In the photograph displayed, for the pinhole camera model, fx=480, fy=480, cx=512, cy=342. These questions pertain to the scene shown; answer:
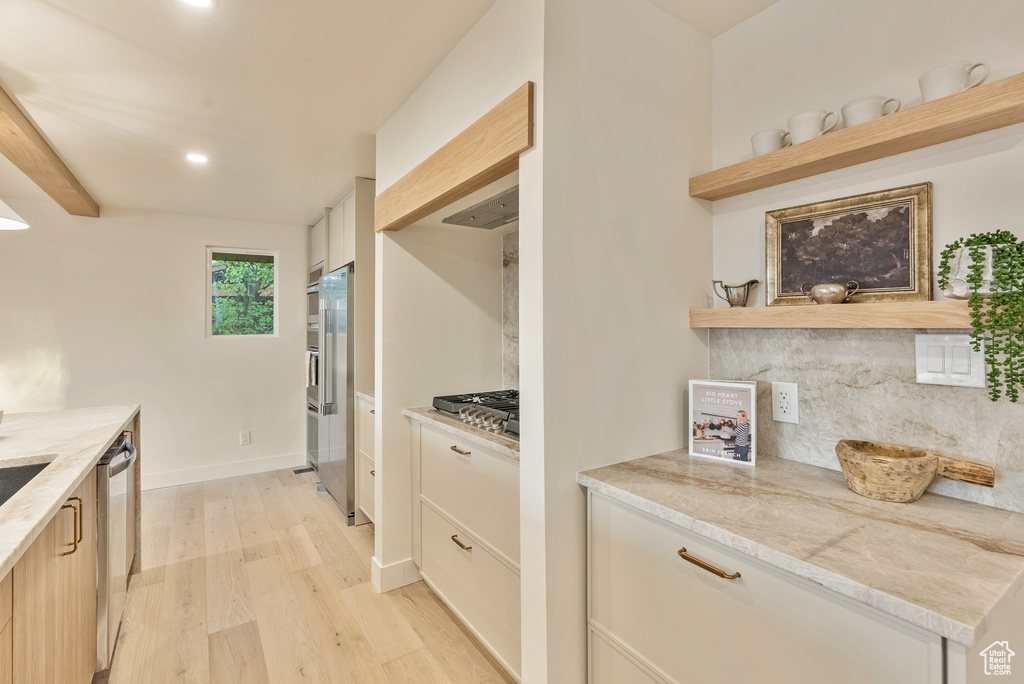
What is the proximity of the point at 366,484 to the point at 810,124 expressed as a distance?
3.04 meters

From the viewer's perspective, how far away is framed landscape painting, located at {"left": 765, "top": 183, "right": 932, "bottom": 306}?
1.29 m

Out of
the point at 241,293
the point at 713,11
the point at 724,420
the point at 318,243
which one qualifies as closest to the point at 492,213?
the point at 713,11

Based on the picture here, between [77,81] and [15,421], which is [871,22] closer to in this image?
→ [77,81]

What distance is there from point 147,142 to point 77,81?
686 mm

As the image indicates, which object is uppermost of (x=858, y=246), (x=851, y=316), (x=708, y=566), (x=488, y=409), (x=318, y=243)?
(x=318, y=243)

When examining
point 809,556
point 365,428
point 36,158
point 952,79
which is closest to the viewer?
point 809,556

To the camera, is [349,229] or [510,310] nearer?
[510,310]

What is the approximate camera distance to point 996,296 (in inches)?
41.3

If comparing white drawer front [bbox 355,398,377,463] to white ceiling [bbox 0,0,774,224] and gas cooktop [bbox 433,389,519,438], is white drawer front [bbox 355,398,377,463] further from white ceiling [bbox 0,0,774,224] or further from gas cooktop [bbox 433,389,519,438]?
white ceiling [bbox 0,0,774,224]

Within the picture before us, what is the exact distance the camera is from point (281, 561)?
277 centimetres

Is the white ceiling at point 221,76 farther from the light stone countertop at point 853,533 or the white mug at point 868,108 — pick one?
the light stone countertop at point 853,533

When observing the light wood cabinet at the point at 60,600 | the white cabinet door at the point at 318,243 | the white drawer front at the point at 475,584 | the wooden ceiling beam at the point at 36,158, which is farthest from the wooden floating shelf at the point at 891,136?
the white cabinet door at the point at 318,243

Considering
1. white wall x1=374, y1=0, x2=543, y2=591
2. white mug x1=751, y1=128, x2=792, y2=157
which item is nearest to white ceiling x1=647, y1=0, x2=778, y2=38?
white mug x1=751, y1=128, x2=792, y2=157

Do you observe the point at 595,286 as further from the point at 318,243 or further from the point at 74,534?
the point at 318,243
